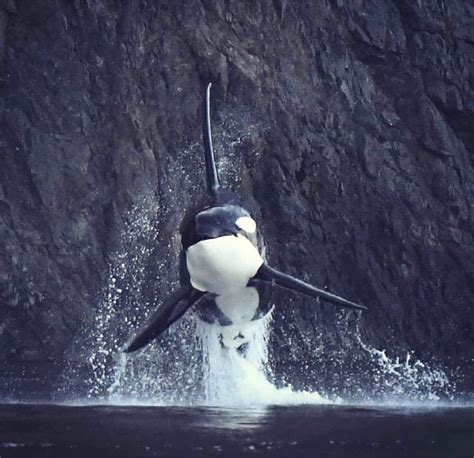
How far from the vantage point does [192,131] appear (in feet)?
93.4

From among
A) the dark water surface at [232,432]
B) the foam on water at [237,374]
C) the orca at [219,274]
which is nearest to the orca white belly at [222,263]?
the orca at [219,274]

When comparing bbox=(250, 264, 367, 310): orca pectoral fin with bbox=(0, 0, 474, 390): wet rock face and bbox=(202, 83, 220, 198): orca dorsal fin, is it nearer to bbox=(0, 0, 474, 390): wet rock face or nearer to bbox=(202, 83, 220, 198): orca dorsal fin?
bbox=(202, 83, 220, 198): orca dorsal fin

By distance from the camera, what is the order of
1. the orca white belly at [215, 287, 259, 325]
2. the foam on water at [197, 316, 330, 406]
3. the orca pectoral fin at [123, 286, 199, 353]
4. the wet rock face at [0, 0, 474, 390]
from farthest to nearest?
the wet rock face at [0, 0, 474, 390] → the foam on water at [197, 316, 330, 406] → the orca white belly at [215, 287, 259, 325] → the orca pectoral fin at [123, 286, 199, 353]

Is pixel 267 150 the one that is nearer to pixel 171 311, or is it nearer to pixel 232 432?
pixel 171 311

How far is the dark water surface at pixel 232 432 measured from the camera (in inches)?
471

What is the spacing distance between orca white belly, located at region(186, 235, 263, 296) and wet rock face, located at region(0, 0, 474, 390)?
388 inches

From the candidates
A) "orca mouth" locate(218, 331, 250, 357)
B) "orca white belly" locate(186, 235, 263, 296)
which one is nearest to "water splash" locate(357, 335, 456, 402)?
"orca mouth" locate(218, 331, 250, 357)

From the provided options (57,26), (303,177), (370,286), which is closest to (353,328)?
(370,286)

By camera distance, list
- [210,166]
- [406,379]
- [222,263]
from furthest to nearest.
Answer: [406,379] < [210,166] < [222,263]

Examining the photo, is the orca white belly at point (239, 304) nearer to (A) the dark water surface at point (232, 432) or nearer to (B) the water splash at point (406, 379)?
(A) the dark water surface at point (232, 432)

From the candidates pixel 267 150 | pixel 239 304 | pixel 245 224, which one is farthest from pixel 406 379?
pixel 245 224

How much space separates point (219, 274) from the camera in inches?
672

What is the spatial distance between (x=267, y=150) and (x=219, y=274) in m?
12.0

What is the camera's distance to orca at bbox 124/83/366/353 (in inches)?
664
